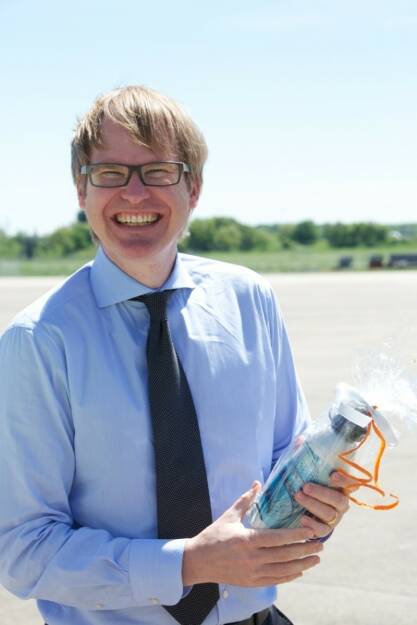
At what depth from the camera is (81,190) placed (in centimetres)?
235

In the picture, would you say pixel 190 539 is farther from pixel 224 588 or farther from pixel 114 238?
pixel 114 238

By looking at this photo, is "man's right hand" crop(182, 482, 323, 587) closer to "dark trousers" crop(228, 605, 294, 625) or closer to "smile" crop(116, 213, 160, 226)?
"dark trousers" crop(228, 605, 294, 625)

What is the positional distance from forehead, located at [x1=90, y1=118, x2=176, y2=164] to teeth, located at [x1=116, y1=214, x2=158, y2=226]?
0.45 feet

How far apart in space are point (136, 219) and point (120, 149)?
0.18 metres

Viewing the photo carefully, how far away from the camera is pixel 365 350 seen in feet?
6.93

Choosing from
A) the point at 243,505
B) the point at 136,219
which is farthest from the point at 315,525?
the point at 136,219

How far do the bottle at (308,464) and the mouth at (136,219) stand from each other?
2.29ft

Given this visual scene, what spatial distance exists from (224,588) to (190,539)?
262 millimetres

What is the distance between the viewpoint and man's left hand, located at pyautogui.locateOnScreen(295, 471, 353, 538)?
1.85 m

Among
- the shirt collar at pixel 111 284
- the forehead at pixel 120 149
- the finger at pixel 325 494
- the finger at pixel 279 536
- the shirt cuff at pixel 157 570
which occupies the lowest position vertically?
the shirt cuff at pixel 157 570

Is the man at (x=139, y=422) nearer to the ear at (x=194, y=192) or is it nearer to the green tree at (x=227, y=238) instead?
the ear at (x=194, y=192)

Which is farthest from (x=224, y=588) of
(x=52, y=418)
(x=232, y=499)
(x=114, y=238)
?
(x=114, y=238)

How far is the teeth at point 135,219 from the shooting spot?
223cm

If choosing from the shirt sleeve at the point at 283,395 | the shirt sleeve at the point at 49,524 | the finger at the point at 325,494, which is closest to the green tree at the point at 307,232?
the shirt sleeve at the point at 283,395
